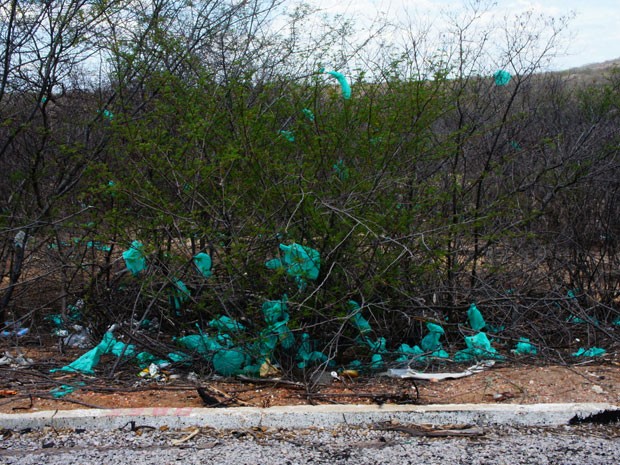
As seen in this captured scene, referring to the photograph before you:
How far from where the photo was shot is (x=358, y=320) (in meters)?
5.26

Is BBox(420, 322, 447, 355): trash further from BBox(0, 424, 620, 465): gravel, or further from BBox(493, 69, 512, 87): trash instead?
BBox(493, 69, 512, 87): trash

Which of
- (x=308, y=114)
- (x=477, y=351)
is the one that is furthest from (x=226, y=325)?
(x=477, y=351)

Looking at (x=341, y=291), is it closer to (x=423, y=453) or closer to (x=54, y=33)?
(x=423, y=453)

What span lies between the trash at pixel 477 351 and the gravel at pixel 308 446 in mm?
1240

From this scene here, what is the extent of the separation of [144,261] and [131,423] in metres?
1.62

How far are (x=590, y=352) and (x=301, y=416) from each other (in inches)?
108

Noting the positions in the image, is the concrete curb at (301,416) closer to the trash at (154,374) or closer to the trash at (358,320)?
the trash at (154,374)

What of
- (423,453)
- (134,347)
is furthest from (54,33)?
(423,453)

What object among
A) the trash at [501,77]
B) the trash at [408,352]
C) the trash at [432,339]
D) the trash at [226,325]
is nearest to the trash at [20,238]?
the trash at [226,325]

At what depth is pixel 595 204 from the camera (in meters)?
6.97

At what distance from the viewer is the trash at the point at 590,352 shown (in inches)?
219

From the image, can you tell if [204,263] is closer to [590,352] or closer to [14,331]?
[14,331]

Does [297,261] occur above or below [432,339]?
above

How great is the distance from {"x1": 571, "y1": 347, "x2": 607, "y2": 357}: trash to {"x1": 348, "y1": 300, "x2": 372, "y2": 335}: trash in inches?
68.5
